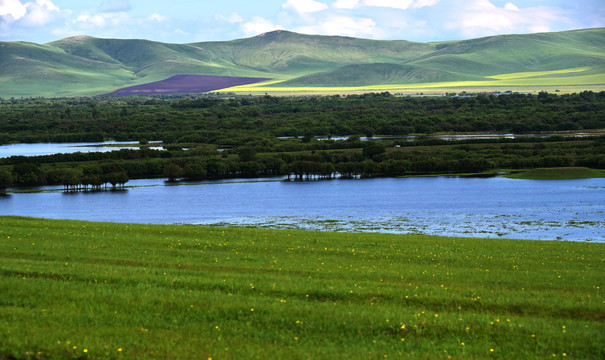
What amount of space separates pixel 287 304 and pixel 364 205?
59556mm

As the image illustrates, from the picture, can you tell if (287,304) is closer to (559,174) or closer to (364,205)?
(364,205)

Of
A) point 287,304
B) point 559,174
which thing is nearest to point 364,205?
point 559,174

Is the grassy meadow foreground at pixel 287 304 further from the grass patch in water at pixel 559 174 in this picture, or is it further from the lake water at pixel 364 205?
the grass patch in water at pixel 559 174

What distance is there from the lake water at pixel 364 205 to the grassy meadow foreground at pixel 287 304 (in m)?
27.9

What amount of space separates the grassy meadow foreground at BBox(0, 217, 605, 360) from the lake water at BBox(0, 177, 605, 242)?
2792 cm

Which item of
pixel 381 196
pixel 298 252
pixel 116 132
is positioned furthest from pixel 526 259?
pixel 116 132

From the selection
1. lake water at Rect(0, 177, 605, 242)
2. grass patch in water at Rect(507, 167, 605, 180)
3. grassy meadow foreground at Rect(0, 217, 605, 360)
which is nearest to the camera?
grassy meadow foreground at Rect(0, 217, 605, 360)

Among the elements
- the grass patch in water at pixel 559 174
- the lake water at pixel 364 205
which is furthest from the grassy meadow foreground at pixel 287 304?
Answer: the grass patch in water at pixel 559 174

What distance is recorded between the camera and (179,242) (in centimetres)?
2767

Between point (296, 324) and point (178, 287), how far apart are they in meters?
4.44

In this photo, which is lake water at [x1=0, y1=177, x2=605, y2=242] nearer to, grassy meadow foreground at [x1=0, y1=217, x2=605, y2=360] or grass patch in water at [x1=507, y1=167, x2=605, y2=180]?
grass patch in water at [x1=507, y1=167, x2=605, y2=180]

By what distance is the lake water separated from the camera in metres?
55.3

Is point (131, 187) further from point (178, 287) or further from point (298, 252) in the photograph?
point (178, 287)

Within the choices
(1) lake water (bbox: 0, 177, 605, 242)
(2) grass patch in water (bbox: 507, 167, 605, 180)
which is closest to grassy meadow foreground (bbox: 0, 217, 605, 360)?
(1) lake water (bbox: 0, 177, 605, 242)
